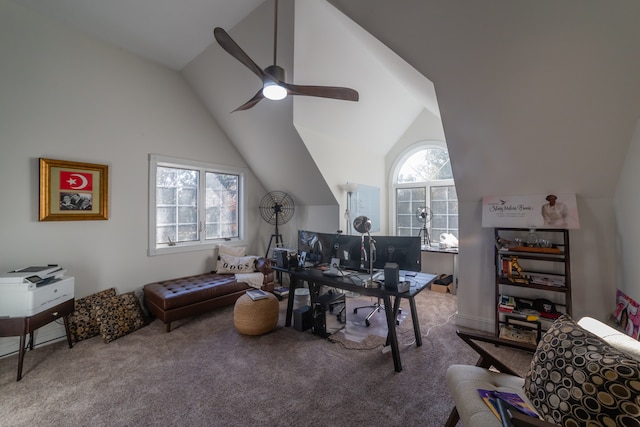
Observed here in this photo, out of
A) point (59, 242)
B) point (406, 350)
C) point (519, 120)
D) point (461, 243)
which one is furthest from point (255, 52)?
point (406, 350)

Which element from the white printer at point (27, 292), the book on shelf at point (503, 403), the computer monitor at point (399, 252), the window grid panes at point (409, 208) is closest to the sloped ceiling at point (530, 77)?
the computer monitor at point (399, 252)

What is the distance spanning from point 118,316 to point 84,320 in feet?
1.00

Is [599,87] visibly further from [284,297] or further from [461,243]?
[284,297]

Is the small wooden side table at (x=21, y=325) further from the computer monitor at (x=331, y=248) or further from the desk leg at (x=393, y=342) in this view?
the desk leg at (x=393, y=342)

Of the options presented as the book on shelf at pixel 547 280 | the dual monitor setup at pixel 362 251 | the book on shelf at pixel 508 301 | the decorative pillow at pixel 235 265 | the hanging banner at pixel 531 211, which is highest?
the hanging banner at pixel 531 211

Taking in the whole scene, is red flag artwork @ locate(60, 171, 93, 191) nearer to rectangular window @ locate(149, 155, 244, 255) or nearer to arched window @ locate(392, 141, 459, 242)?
rectangular window @ locate(149, 155, 244, 255)

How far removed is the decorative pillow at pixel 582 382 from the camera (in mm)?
924

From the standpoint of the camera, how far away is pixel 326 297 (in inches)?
118

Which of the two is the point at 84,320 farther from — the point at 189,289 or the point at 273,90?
the point at 273,90

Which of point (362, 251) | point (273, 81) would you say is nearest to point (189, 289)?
point (362, 251)

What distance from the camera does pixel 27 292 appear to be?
2.19 meters

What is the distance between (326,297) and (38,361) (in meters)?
2.80

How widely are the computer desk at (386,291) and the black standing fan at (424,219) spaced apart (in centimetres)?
230

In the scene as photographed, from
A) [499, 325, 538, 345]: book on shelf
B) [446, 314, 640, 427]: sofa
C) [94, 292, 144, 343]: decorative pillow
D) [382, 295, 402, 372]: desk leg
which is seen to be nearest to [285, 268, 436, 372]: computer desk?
[382, 295, 402, 372]: desk leg
